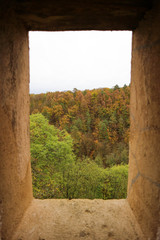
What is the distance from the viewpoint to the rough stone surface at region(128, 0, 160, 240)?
981mm

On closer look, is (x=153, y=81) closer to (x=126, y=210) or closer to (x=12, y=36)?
(x=12, y=36)

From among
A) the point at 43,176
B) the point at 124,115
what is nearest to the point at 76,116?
the point at 124,115

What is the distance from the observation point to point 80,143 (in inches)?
1053

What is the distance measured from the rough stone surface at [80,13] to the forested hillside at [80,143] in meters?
7.78

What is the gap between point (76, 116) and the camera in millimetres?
33312

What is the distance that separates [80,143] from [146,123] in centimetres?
2587

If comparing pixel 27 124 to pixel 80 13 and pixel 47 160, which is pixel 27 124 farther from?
Result: pixel 47 160

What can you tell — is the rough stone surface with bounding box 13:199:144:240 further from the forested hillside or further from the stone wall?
the forested hillside

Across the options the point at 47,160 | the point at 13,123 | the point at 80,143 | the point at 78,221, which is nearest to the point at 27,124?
the point at 13,123

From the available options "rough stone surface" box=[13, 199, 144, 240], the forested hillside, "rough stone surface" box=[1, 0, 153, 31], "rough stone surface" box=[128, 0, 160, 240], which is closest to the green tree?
the forested hillside

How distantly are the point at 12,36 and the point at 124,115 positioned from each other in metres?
32.7

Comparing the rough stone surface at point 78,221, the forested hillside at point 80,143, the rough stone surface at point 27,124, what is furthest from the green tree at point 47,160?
the rough stone surface at point 27,124

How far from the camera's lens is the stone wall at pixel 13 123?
98 centimetres

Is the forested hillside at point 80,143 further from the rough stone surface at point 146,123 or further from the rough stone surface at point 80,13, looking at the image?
the rough stone surface at point 80,13
